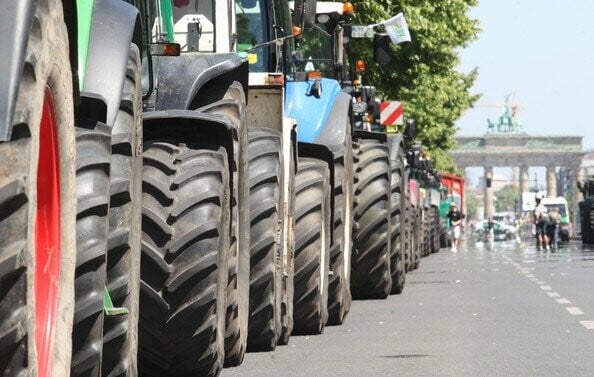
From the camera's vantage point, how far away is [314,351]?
484 inches

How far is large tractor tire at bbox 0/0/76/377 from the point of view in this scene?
177 inches

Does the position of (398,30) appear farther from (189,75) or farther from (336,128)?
(189,75)

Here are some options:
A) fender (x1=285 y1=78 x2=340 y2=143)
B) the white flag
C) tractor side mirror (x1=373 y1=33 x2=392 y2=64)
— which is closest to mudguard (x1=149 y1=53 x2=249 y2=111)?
fender (x1=285 y1=78 x2=340 y2=143)

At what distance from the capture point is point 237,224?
9.87 metres

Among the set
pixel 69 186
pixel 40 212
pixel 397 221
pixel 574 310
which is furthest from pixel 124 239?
pixel 397 221

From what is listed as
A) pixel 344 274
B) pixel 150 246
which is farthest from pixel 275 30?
pixel 150 246

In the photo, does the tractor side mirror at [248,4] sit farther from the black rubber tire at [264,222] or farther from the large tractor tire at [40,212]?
the large tractor tire at [40,212]

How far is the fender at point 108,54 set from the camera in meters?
6.54

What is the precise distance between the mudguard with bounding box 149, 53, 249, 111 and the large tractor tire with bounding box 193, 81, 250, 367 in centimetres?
8

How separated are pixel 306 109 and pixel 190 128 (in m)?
5.82

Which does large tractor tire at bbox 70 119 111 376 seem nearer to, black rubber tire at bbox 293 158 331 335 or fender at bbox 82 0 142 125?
fender at bbox 82 0 142 125

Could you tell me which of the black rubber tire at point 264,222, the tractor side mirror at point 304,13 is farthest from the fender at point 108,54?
the tractor side mirror at point 304,13

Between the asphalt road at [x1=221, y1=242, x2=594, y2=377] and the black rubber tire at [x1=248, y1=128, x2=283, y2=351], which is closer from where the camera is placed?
the asphalt road at [x1=221, y1=242, x2=594, y2=377]

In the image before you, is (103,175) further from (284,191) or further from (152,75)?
(284,191)
